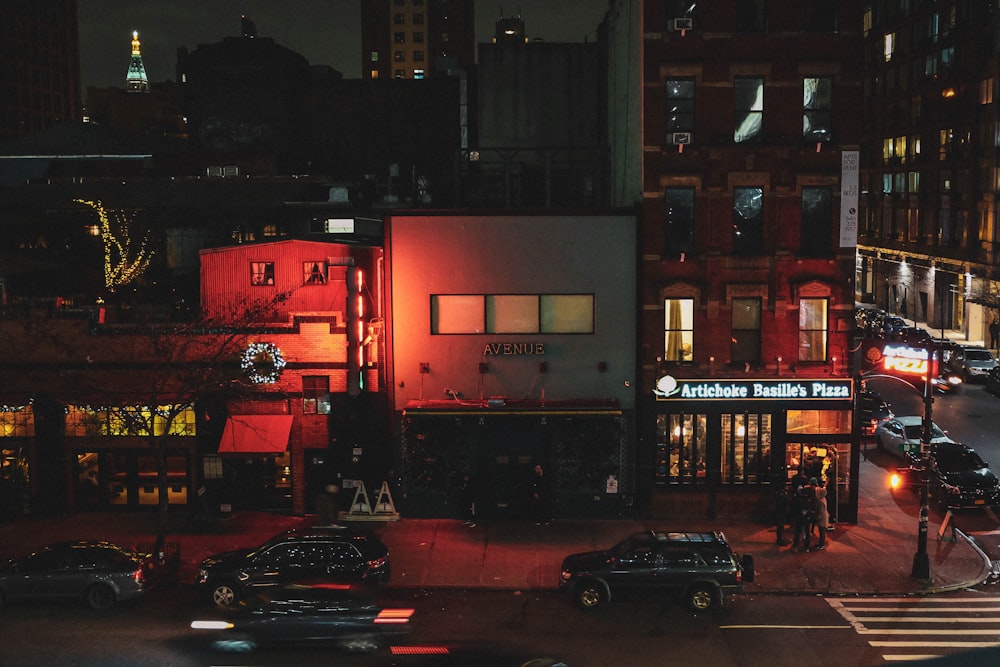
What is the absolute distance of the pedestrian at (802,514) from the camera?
25125mm

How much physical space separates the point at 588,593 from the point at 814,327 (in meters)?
11.3

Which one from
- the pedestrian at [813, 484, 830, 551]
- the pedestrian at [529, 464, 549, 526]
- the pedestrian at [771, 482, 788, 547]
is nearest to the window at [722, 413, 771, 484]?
the pedestrian at [771, 482, 788, 547]

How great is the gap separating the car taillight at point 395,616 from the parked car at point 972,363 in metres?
37.7

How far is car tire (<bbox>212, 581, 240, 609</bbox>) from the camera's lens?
20.8 m

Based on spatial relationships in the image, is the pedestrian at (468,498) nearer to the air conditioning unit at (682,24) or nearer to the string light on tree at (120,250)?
the air conditioning unit at (682,24)

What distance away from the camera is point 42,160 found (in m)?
56.8

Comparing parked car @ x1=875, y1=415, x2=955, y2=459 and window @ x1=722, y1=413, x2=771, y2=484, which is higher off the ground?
window @ x1=722, y1=413, x2=771, y2=484

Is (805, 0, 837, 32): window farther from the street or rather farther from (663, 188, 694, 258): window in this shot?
the street

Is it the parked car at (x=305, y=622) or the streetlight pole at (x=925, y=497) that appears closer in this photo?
the parked car at (x=305, y=622)

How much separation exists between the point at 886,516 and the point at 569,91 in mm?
18413

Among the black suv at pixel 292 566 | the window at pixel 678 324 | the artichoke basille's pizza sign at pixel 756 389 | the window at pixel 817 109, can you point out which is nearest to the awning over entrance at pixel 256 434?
the black suv at pixel 292 566

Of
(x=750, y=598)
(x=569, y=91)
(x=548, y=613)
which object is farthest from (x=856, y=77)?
(x=548, y=613)

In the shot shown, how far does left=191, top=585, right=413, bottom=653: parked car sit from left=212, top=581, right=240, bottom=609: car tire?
1.63 meters

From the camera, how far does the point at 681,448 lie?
27.8 metres
